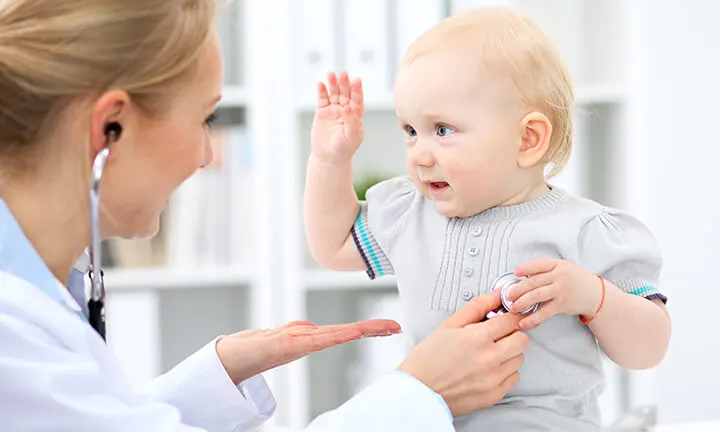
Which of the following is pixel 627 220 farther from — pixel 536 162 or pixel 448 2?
pixel 448 2

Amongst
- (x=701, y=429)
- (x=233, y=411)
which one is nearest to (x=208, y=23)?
(x=233, y=411)

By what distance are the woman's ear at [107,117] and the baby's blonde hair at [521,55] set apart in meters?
0.38

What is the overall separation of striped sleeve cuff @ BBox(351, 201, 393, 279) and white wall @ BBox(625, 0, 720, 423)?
1.40 metres

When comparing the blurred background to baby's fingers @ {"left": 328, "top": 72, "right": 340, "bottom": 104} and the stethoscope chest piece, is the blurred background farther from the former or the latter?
the stethoscope chest piece

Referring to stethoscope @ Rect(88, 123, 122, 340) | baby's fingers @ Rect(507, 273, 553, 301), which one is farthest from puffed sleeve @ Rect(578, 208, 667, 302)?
stethoscope @ Rect(88, 123, 122, 340)

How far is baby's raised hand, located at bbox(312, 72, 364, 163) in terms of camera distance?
1201 millimetres

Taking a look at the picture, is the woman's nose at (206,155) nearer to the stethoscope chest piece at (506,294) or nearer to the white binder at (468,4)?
the stethoscope chest piece at (506,294)

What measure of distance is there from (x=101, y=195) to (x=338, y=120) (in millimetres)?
355

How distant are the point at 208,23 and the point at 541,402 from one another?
1.96ft

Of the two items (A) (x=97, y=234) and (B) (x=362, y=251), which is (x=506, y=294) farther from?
(A) (x=97, y=234)

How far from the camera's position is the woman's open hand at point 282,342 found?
A: 1173 mm

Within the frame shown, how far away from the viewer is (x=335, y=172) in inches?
48.2

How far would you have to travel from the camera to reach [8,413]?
0.87m

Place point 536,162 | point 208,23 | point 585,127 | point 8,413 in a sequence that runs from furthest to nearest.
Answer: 1. point 585,127
2. point 536,162
3. point 208,23
4. point 8,413
